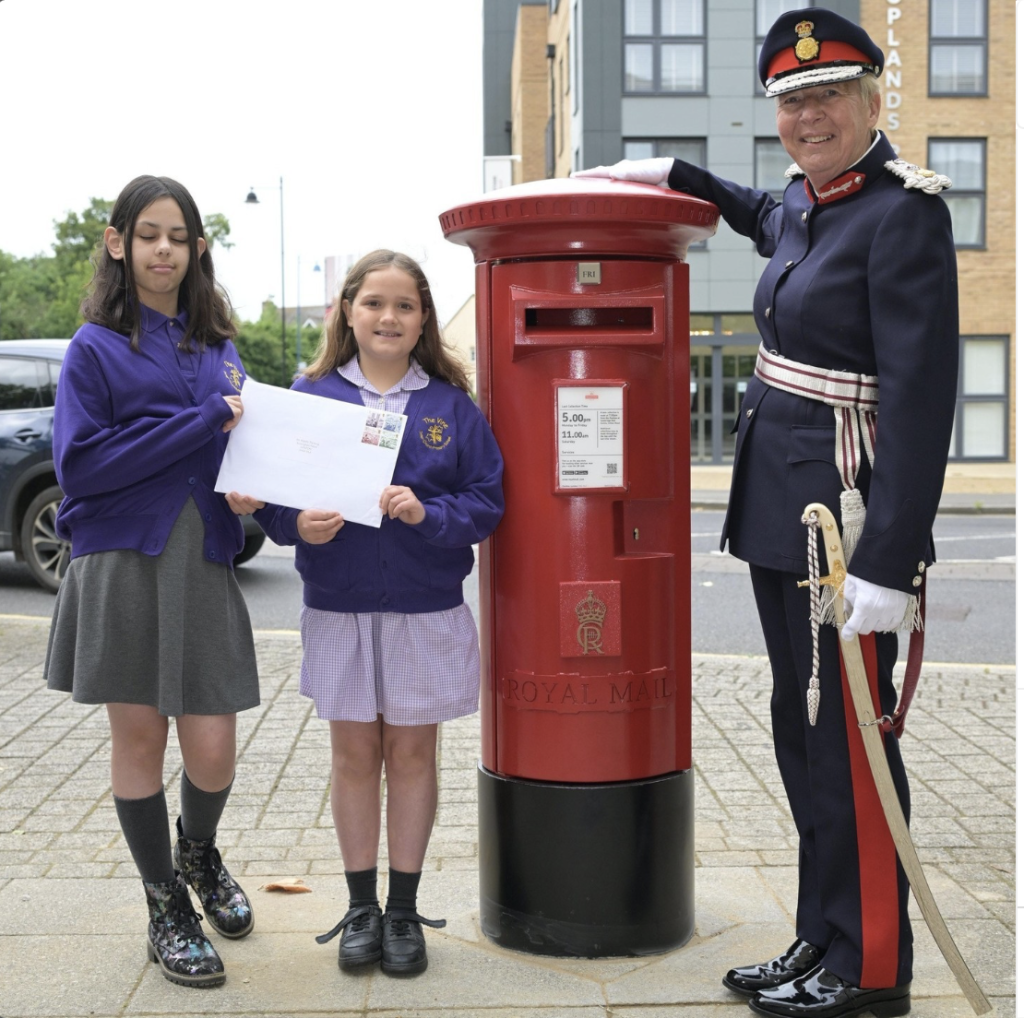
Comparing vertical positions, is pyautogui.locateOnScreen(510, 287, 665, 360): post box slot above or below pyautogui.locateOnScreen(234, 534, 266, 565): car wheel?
above

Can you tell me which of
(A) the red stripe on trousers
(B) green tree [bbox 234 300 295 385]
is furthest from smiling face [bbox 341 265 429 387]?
(B) green tree [bbox 234 300 295 385]

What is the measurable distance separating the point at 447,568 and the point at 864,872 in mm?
1176

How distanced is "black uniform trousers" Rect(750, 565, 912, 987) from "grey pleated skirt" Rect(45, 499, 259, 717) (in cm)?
135

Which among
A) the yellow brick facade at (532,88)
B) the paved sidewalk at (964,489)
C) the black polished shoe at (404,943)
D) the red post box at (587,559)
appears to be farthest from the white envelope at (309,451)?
the yellow brick facade at (532,88)

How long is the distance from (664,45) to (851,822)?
2328cm

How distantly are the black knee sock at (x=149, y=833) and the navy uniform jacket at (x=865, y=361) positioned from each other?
1.54m

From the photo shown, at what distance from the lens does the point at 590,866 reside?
10.3ft

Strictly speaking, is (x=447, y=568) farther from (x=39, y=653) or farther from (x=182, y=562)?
(x=39, y=653)

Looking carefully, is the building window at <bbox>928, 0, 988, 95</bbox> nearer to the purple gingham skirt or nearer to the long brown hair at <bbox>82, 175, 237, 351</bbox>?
the long brown hair at <bbox>82, 175, 237, 351</bbox>

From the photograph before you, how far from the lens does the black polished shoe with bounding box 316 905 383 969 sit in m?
3.08

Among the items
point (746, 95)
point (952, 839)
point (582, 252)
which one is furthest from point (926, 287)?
point (746, 95)

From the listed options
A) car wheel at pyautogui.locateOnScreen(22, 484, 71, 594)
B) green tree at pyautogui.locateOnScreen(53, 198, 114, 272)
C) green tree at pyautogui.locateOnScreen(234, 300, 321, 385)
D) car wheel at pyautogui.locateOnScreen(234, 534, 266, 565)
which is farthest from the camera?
green tree at pyautogui.locateOnScreen(234, 300, 321, 385)

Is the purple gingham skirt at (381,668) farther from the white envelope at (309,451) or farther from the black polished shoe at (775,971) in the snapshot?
the black polished shoe at (775,971)

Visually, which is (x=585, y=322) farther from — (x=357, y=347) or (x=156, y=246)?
(x=156, y=246)
